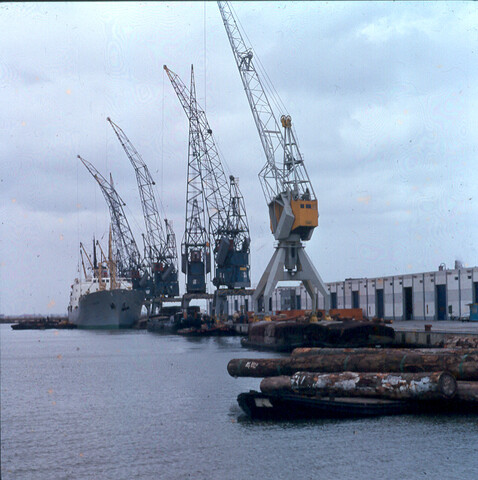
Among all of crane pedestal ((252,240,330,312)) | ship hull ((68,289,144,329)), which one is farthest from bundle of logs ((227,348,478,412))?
ship hull ((68,289,144,329))

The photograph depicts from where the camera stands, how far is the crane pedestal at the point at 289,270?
237 feet

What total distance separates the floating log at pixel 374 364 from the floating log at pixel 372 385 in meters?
1.68

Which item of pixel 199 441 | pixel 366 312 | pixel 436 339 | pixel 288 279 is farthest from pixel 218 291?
pixel 199 441

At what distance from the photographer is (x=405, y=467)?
16.1 m

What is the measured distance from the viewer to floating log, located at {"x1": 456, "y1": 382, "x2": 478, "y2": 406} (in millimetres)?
21027

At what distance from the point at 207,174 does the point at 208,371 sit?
86.0m

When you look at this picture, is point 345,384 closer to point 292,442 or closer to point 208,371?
point 292,442

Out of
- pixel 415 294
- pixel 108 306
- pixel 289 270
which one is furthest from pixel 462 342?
pixel 108 306

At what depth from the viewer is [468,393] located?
2114 cm

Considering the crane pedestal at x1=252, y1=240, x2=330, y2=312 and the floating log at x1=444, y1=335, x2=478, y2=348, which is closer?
the floating log at x1=444, y1=335, x2=478, y2=348

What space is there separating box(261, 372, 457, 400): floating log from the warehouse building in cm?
5343

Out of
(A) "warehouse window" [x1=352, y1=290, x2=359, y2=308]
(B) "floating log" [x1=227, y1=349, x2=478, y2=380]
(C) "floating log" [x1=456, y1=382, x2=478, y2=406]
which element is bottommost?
(C) "floating log" [x1=456, y1=382, x2=478, y2=406]

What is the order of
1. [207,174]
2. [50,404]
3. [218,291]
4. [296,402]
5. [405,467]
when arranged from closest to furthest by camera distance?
[405,467] → [296,402] → [50,404] → [218,291] → [207,174]

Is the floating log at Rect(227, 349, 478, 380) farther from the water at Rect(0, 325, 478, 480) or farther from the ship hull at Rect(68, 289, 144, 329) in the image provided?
the ship hull at Rect(68, 289, 144, 329)
